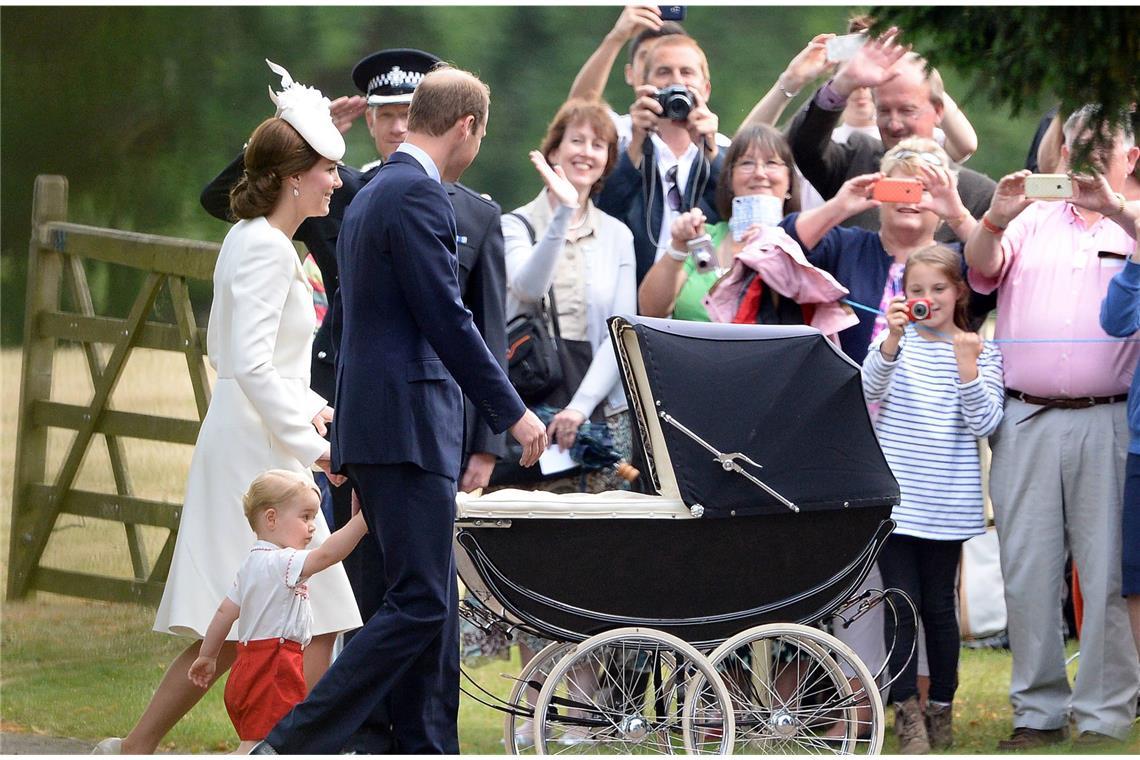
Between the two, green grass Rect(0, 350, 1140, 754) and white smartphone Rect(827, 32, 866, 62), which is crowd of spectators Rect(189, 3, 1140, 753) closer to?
white smartphone Rect(827, 32, 866, 62)

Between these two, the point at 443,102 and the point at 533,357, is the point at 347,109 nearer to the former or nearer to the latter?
the point at 533,357

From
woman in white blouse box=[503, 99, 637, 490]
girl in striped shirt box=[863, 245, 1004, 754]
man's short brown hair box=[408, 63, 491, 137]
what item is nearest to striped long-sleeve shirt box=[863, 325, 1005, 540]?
girl in striped shirt box=[863, 245, 1004, 754]

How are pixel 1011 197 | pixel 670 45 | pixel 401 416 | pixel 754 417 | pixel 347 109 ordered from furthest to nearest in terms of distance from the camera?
pixel 670 45 → pixel 347 109 → pixel 1011 197 → pixel 754 417 → pixel 401 416

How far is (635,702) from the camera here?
3955 millimetres

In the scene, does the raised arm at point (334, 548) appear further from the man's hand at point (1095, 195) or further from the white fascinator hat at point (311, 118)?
the man's hand at point (1095, 195)

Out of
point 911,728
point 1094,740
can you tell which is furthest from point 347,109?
point 1094,740

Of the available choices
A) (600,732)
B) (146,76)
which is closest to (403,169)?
(600,732)

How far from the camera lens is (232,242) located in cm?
385

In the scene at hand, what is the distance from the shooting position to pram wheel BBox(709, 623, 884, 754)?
12.5ft

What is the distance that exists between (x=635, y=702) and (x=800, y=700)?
382 millimetres

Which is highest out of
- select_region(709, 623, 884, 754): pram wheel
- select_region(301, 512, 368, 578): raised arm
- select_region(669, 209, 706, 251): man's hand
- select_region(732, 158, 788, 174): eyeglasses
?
select_region(732, 158, 788, 174): eyeglasses

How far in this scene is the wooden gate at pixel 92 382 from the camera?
513 centimetres

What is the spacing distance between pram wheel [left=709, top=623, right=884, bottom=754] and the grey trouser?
61 cm

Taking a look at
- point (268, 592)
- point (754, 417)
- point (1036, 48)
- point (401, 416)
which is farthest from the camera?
point (754, 417)
